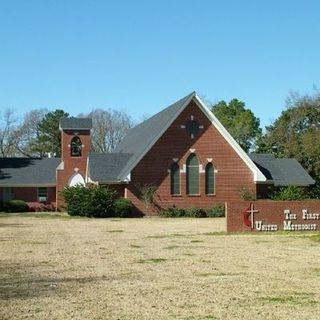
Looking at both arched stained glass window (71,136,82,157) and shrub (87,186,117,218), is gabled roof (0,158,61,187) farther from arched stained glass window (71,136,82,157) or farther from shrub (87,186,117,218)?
shrub (87,186,117,218)

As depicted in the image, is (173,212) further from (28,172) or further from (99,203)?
(28,172)

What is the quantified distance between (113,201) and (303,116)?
30.2m

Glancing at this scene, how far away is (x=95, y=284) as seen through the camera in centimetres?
1392

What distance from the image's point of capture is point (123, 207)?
4681cm

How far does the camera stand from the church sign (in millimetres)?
29875

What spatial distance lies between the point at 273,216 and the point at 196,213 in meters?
18.5

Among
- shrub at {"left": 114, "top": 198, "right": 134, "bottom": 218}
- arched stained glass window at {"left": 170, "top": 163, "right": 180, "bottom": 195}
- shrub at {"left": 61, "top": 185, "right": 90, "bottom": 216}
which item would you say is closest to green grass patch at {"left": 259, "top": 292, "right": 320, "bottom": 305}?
shrub at {"left": 61, "top": 185, "right": 90, "bottom": 216}

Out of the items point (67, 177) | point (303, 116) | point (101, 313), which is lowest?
point (101, 313)

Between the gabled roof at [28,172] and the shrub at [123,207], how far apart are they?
51.3 feet

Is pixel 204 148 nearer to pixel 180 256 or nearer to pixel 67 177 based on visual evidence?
pixel 67 177

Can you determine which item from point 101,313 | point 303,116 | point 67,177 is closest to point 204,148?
point 67,177

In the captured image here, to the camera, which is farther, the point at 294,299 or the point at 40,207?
the point at 40,207

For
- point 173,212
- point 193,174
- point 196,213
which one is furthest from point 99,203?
point 193,174

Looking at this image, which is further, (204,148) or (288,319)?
(204,148)
